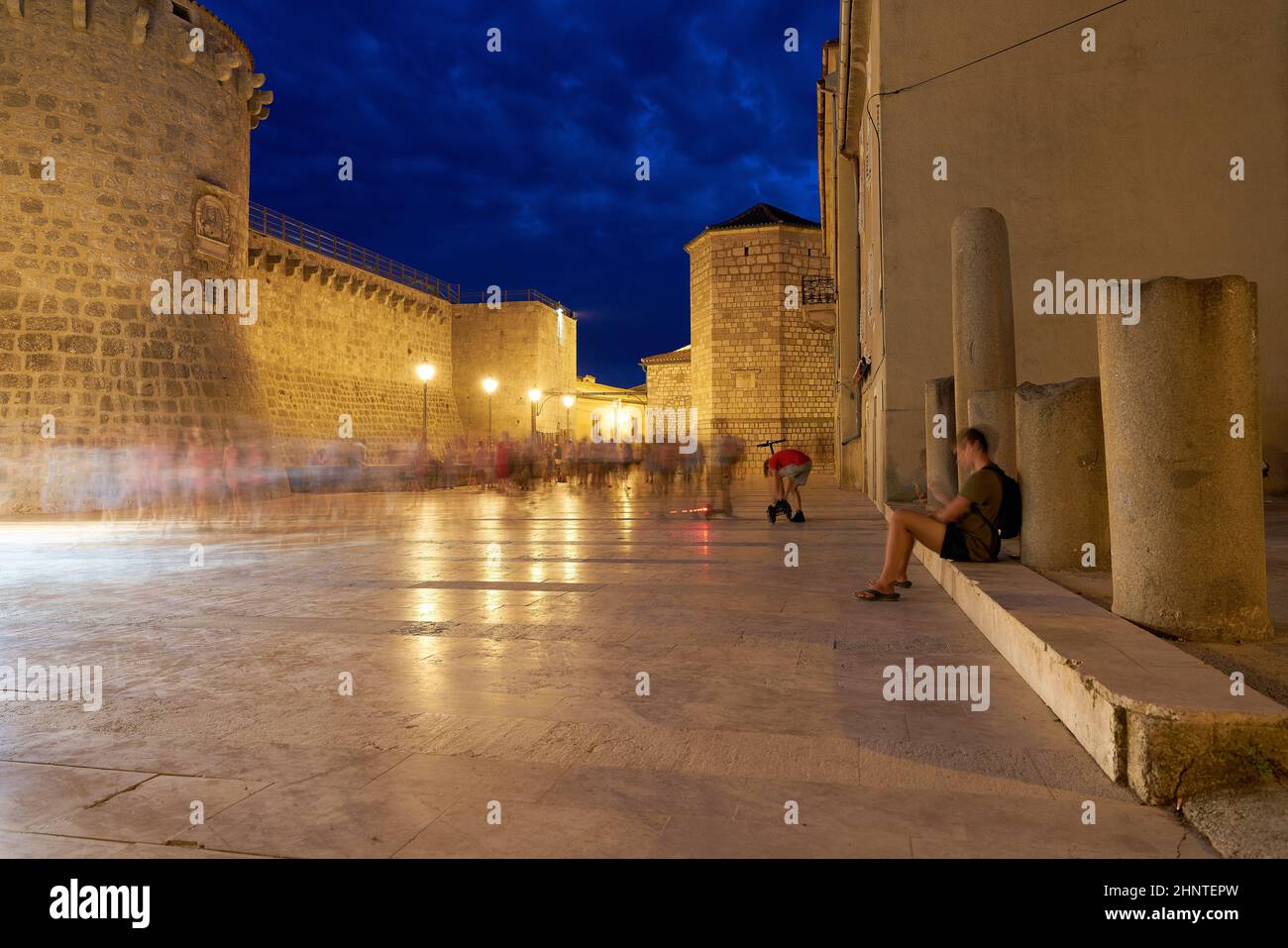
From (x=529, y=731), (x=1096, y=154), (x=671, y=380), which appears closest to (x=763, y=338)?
(x=671, y=380)

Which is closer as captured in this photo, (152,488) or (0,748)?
(0,748)

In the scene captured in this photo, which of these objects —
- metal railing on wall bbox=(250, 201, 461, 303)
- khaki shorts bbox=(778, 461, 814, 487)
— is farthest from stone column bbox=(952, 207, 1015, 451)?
metal railing on wall bbox=(250, 201, 461, 303)

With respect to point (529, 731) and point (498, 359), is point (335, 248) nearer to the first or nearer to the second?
point (498, 359)

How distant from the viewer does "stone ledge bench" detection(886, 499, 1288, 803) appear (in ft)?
7.95

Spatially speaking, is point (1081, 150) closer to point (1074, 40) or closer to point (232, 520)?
point (1074, 40)

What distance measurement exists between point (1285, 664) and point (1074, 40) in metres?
12.9

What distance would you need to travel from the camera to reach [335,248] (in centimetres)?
3241

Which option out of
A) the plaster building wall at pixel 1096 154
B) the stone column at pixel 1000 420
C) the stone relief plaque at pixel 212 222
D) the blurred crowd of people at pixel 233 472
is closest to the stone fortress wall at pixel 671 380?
the blurred crowd of people at pixel 233 472

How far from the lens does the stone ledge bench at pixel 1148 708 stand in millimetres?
2424

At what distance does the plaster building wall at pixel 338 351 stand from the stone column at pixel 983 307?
20.9 m

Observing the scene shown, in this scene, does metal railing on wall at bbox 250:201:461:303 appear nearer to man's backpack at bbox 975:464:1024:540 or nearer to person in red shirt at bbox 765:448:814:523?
person in red shirt at bbox 765:448:814:523
